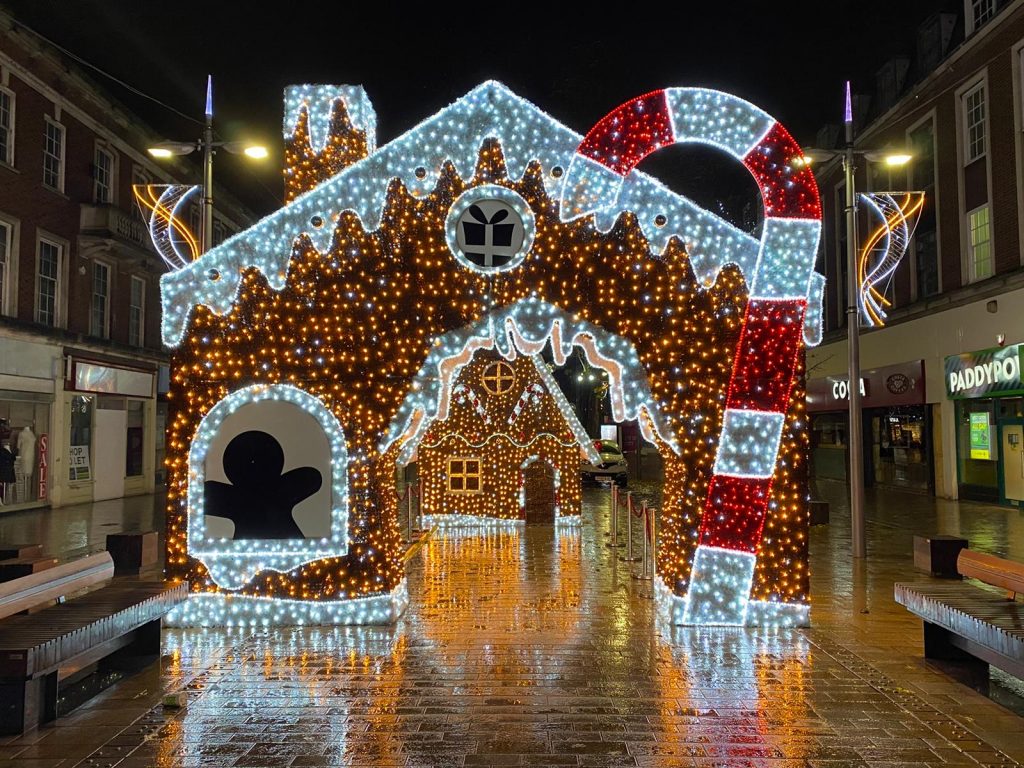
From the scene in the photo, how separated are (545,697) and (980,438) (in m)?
18.9

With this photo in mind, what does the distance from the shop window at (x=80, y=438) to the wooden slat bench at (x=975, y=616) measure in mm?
21529

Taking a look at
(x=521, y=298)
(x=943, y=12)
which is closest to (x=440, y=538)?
(x=521, y=298)

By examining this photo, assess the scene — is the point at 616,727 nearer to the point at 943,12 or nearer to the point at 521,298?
the point at 521,298

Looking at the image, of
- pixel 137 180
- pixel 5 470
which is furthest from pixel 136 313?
pixel 5 470

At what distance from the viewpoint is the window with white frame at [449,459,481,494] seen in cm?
1673

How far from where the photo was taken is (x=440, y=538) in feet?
47.1

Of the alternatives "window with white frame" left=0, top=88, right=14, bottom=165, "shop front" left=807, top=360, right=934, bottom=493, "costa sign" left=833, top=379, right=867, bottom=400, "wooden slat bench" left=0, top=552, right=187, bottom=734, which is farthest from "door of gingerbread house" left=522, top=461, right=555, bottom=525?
"window with white frame" left=0, top=88, right=14, bottom=165

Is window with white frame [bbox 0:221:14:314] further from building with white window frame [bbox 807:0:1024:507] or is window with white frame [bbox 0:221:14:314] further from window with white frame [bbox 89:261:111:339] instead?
building with white window frame [bbox 807:0:1024:507]

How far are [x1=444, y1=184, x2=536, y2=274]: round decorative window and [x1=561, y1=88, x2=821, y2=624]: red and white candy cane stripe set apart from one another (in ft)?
1.81

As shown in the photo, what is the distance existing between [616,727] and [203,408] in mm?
5174

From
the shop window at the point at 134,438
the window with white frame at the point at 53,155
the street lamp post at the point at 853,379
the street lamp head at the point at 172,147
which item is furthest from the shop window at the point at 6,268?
the street lamp post at the point at 853,379

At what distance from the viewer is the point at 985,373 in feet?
62.4

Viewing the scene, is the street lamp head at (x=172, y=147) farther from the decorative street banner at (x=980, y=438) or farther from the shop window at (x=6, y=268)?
the decorative street banner at (x=980, y=438)

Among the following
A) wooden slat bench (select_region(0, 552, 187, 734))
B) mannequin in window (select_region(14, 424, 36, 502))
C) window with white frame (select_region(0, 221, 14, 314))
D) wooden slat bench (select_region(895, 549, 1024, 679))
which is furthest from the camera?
mannequin in window (select_region(14, 424, 36, 502))
